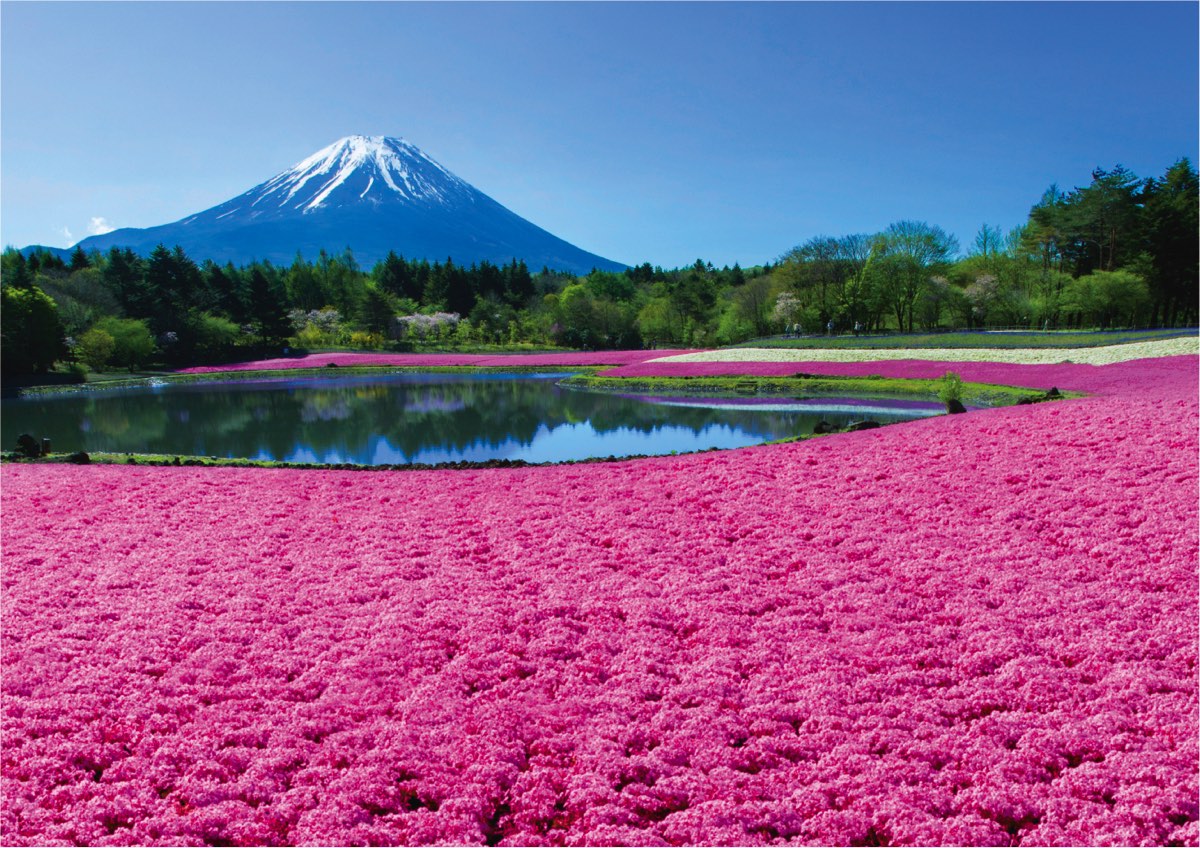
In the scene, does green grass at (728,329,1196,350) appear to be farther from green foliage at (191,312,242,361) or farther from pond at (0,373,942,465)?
green foliage at (191,312,242,361)

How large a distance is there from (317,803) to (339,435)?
21580 millimetres

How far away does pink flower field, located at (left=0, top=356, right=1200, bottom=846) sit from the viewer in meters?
4.76

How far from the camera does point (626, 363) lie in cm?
5516

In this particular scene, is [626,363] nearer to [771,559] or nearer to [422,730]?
[771,559]

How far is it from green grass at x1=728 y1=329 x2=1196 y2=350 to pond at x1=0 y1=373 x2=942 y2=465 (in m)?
17.7

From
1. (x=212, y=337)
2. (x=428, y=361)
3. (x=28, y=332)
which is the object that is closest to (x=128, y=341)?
(x=28, y=332)

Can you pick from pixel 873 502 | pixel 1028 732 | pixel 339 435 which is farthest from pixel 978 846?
pixel 339 435

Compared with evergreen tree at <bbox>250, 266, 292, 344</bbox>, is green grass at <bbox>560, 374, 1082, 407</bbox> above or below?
below

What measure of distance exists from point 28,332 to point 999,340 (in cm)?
6608

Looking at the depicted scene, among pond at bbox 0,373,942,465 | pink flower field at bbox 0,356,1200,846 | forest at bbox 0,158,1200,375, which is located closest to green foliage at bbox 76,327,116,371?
forest at bbox 0,158,1200,375

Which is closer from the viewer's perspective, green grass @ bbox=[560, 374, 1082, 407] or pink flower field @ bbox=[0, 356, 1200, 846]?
pink flower field @ bbox=[0, 356, 1200, 846]

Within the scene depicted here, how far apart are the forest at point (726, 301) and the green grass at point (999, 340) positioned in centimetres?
1543

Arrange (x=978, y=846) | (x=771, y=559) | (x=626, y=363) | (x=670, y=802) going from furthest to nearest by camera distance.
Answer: (x=626, y=363) < (x=771, y=559) < (x=670, y=802) < (x=978, y=846)

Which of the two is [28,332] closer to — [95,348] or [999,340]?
[95,348]
